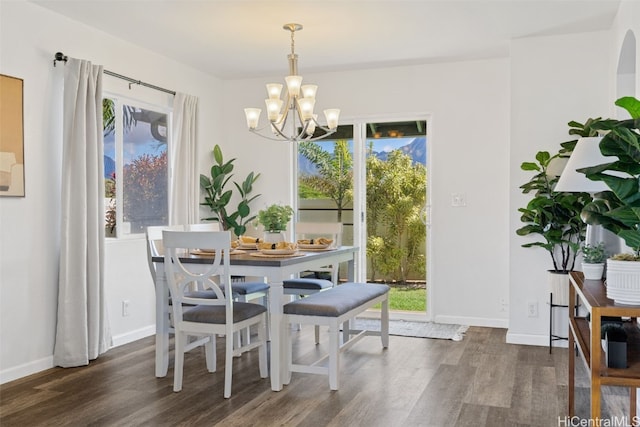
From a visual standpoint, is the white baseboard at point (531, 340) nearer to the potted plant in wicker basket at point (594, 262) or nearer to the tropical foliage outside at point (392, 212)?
the tropical foliage outside at point (392, 212)

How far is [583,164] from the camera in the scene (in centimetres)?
246

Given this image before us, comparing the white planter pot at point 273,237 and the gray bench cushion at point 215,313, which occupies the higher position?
the white planter pot at point 273,237

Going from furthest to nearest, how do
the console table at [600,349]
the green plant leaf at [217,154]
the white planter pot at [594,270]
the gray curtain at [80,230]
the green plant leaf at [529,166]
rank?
the green plant leaf at [217,154] < the green plant leaf at [529,166] < the gray curtain at [80,230] < the white planter pot at [594,270] < the console table at [600,349]

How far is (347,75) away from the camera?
5.92 meters

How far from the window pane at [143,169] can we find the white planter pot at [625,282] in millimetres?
3887

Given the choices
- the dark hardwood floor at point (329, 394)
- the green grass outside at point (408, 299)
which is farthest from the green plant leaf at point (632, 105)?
the green grass outside at point (408, 299)

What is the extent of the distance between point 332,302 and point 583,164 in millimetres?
1753

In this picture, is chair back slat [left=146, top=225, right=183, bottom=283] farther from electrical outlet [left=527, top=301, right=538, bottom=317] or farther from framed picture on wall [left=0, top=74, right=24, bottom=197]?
electrical outlet [left=527, top=301, right=538, bottom=317]

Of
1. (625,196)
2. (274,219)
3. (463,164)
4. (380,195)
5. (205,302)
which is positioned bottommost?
(205,302)

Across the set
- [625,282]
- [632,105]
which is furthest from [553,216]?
[625,282]

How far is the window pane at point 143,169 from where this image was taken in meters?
4.96

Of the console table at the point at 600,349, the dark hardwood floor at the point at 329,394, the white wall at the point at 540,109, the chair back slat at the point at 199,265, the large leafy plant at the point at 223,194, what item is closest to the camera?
the console table at the point at 600,349

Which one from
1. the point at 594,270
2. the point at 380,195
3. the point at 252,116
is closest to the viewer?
the point at 594,270

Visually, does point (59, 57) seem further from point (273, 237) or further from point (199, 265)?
point (273, 237)
